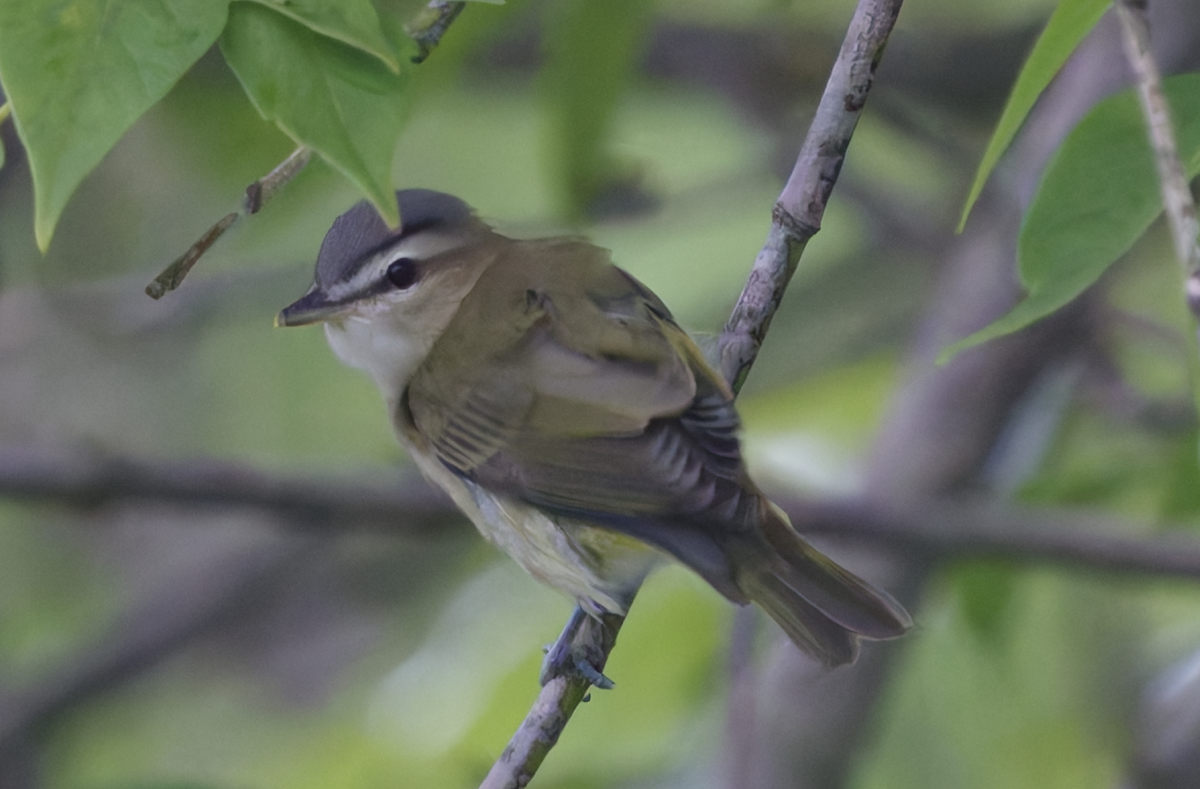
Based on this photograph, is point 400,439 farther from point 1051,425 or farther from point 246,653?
point 246,653

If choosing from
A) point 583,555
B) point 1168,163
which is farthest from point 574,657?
point 1168,163

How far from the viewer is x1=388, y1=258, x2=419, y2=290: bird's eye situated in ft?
5.45

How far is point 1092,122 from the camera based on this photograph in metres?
1.05

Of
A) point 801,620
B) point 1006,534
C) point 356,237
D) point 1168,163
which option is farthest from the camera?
point 1006,534

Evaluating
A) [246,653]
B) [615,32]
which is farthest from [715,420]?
[246,653]

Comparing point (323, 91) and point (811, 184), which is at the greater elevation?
point (323, 91)

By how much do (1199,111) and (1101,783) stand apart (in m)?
1.78

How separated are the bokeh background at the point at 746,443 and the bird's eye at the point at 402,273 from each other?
0.35 metres

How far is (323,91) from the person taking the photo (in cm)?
95

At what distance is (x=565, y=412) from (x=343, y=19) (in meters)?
0.67

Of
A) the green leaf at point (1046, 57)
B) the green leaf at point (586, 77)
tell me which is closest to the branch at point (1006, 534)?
the green leaf at point (586, 77)

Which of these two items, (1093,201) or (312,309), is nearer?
(1093,201)

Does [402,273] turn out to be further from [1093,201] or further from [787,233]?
[1093,201]

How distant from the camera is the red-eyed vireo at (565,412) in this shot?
1.46m
